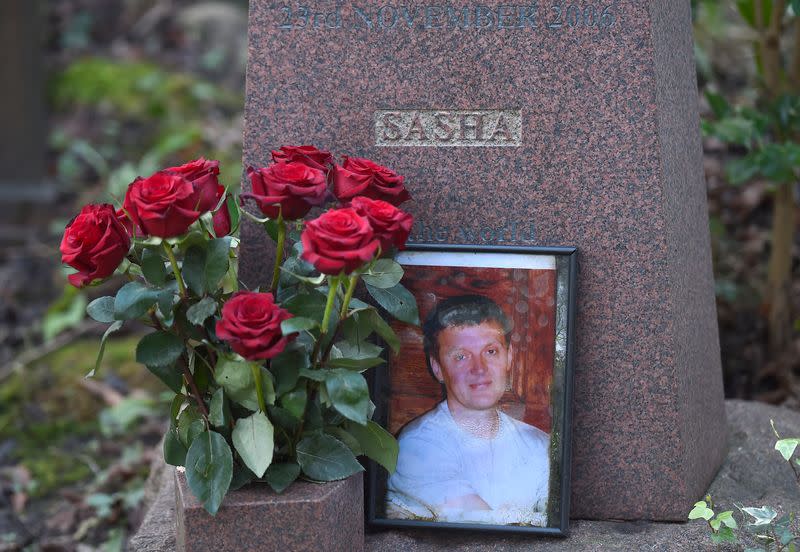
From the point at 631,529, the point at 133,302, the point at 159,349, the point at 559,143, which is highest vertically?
the point at 559,143

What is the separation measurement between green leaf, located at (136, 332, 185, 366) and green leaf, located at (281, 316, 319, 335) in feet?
1.01

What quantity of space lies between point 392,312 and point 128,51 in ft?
19.2

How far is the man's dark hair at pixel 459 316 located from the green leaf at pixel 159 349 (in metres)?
0.61

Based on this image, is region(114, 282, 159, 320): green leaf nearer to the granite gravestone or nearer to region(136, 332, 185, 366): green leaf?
region(136, 332, 185, 366): green leaf

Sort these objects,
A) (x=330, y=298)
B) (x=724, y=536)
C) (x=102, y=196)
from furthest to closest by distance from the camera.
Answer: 1. (x=102, y=196)
2. (x=724, y=536)
3. (x=330, y=298)

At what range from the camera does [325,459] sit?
216 cm

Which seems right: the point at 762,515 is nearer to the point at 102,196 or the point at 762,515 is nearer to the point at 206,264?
the point at 206,264

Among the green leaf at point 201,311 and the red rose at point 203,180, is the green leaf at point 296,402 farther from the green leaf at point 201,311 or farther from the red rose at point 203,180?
the red rose at point 203,180

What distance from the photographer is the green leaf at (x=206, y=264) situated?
83.9 inches

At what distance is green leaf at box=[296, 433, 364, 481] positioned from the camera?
2.15 meters

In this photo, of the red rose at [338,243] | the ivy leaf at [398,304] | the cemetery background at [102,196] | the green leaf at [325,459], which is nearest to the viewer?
the red rose at [338,243]

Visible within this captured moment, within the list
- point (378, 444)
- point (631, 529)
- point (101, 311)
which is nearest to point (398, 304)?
point (378, 444)

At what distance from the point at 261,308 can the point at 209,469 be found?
368 millimetres

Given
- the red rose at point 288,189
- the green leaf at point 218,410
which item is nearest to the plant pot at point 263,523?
the green leaf at point 218,410
